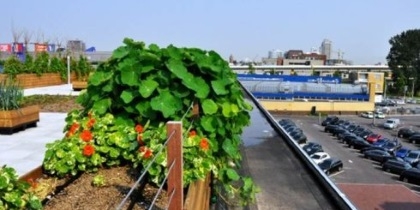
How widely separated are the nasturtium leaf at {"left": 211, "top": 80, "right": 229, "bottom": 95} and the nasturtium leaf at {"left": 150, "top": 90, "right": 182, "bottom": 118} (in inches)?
8.5

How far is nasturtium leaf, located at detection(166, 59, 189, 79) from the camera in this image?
216 cm

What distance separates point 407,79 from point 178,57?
67.3m

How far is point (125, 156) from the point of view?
219 cm

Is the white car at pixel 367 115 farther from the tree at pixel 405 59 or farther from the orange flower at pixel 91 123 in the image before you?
the orange flower at pixel 91 123

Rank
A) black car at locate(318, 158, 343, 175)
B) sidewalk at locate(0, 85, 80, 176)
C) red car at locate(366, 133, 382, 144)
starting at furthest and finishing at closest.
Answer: red car at locate(366, 133, 382, 144), black car at locate(318, 158, 343, 175), sidewalk at locate(0, 85, 80, 176)

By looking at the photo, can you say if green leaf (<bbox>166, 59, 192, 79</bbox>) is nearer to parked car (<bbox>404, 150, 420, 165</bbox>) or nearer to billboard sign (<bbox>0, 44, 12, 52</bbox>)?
parked car (<bbox>404, 150, 420, 165</bbox>)

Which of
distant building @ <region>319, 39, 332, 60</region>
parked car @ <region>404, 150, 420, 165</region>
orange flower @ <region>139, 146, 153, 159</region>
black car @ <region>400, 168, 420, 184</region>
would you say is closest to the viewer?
orange flower @ <region>139, 146, 153, 159</region>

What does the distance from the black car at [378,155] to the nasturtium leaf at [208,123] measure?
A: 2169cm

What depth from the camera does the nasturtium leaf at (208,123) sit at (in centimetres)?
218

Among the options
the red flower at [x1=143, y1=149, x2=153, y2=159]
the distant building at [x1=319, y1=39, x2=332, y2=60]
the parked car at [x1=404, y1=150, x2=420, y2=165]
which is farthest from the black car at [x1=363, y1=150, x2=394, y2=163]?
the distant building at [x1=319, y1=39, x2=332, y2=60]

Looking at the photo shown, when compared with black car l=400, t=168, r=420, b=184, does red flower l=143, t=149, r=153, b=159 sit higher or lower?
higher

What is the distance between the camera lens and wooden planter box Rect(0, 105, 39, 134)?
519cm

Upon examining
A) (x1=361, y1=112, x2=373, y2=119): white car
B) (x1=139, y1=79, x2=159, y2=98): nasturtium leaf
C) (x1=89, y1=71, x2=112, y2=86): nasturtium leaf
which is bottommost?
(x1=361, y1=112, x2=373, y2=119): white car

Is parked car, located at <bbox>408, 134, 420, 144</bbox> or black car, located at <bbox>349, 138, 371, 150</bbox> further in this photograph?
parked car, located at <bbox>408, 134, 420, 144</bbox>
